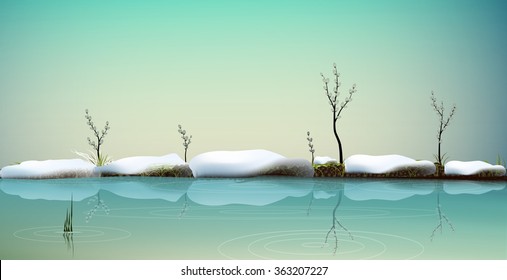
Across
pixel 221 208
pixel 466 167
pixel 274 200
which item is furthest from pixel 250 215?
pixel 466 167

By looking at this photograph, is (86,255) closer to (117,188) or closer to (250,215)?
(250,215)

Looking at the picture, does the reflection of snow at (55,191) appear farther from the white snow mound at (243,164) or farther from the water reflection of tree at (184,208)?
the white snow mound at (243,164)

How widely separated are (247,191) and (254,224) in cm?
255

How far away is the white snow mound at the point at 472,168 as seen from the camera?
9750 millimetres

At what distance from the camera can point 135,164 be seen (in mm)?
9812

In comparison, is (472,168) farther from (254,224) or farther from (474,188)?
(254,224)

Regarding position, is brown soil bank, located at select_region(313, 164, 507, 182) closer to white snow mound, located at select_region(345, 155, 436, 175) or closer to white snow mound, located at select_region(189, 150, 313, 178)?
white snow mound, located at select_region(345, 155, 436, 175)

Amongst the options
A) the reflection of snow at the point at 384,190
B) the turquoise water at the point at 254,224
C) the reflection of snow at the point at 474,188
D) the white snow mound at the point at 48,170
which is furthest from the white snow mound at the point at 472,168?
the white snow mound at the point at 48,170

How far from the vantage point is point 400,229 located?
3.75 m

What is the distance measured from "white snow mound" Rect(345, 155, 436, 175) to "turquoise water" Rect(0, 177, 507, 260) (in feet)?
9.05

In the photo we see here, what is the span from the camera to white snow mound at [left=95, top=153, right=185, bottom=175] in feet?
31.9

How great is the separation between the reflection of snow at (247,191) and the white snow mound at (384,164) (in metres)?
2.04

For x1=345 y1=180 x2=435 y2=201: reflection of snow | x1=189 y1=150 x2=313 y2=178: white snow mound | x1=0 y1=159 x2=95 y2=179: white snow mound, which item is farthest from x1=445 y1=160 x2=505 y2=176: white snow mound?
x1=0 y1=159 x2=95 y2=179: white snow mound

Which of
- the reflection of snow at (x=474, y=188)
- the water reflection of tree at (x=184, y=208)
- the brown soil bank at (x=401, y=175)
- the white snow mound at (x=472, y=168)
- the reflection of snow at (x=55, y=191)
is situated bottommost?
the reflection of snow at (x=55, y=191)
